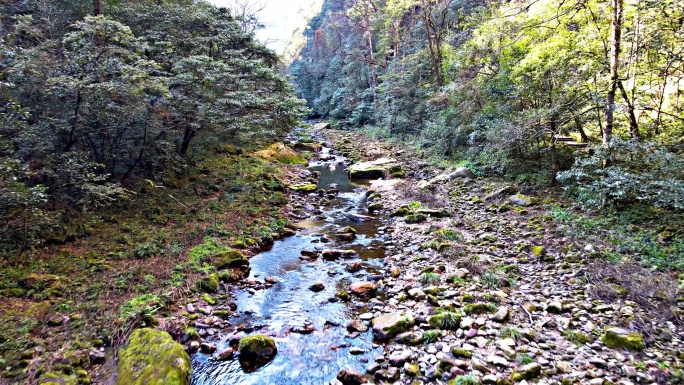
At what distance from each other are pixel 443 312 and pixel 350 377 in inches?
63.7

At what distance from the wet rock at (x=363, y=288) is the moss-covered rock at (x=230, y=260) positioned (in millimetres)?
2529

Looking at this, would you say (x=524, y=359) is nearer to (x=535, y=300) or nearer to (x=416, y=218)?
(x=535, y=300)

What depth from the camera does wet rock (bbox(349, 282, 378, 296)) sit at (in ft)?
19.6

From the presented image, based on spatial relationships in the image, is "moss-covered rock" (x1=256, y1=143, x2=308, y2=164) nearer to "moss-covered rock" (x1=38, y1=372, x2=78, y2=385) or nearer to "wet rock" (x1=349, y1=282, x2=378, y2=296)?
"wet rock" (x1=349, y1=282, x2=378, y2=296)

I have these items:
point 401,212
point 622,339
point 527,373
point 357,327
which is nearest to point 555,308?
point 622,339

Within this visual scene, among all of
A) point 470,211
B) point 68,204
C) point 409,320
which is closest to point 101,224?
point 68,204

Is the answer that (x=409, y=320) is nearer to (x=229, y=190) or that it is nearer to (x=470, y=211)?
(x=470, y=211)

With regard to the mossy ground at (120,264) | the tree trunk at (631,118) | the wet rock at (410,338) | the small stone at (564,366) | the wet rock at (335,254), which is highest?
the tree trunk at (631,118)

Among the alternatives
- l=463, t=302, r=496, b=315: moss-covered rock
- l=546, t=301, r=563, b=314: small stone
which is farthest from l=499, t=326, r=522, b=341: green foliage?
l=546, t=301, r=563, b=314: small stone

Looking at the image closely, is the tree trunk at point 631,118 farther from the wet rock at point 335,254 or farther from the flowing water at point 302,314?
the wet rock at point 335,254

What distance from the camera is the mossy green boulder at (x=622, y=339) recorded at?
3.49 meters

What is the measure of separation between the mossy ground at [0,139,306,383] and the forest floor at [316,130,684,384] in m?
3.58

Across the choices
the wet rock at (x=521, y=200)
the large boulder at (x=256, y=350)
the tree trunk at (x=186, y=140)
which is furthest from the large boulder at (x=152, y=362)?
the wet rock at (x=521, y=200)

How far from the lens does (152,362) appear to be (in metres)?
3.92
